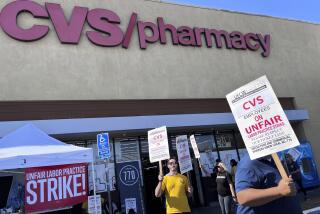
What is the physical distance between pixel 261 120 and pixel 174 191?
423 cm

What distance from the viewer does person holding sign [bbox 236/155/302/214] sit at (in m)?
3.36

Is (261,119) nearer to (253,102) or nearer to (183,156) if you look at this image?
(253,102)

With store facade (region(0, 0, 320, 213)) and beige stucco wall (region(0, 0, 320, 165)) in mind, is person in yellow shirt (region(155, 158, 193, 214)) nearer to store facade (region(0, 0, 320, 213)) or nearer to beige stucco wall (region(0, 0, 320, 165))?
store facade (region(0, 0, 320, 213))

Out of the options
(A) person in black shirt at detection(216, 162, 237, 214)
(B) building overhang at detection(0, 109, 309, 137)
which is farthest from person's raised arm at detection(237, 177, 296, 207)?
(B) building overhang at detection(0, 109, 309, 137)

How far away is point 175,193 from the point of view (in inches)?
317

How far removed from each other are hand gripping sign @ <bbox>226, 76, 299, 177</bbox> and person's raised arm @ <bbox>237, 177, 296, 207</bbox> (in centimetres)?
50

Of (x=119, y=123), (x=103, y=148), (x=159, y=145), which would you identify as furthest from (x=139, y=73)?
(x=159, y=145)

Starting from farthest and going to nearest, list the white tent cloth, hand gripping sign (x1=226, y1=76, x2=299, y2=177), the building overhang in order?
the building overhang, the white tent cloth, hand gripping sign (x1=226, y1=76, x2=299, y2=177)

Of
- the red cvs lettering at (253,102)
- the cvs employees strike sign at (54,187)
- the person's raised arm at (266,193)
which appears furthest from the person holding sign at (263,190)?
the cvs employees strike sign at (54,187)

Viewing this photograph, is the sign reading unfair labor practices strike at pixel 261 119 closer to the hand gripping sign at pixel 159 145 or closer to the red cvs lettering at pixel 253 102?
the red cvs lettering at pixel 253 102

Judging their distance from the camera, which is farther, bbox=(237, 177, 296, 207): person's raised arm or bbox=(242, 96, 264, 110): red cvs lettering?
bbox=(242, 96, 264, 110): red cvs lettering

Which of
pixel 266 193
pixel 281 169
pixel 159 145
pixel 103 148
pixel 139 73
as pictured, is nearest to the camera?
pixel 266 193

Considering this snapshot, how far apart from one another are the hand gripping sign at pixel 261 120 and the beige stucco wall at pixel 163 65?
11.1 metres

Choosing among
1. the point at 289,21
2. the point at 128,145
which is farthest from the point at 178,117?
the point at 289,21
